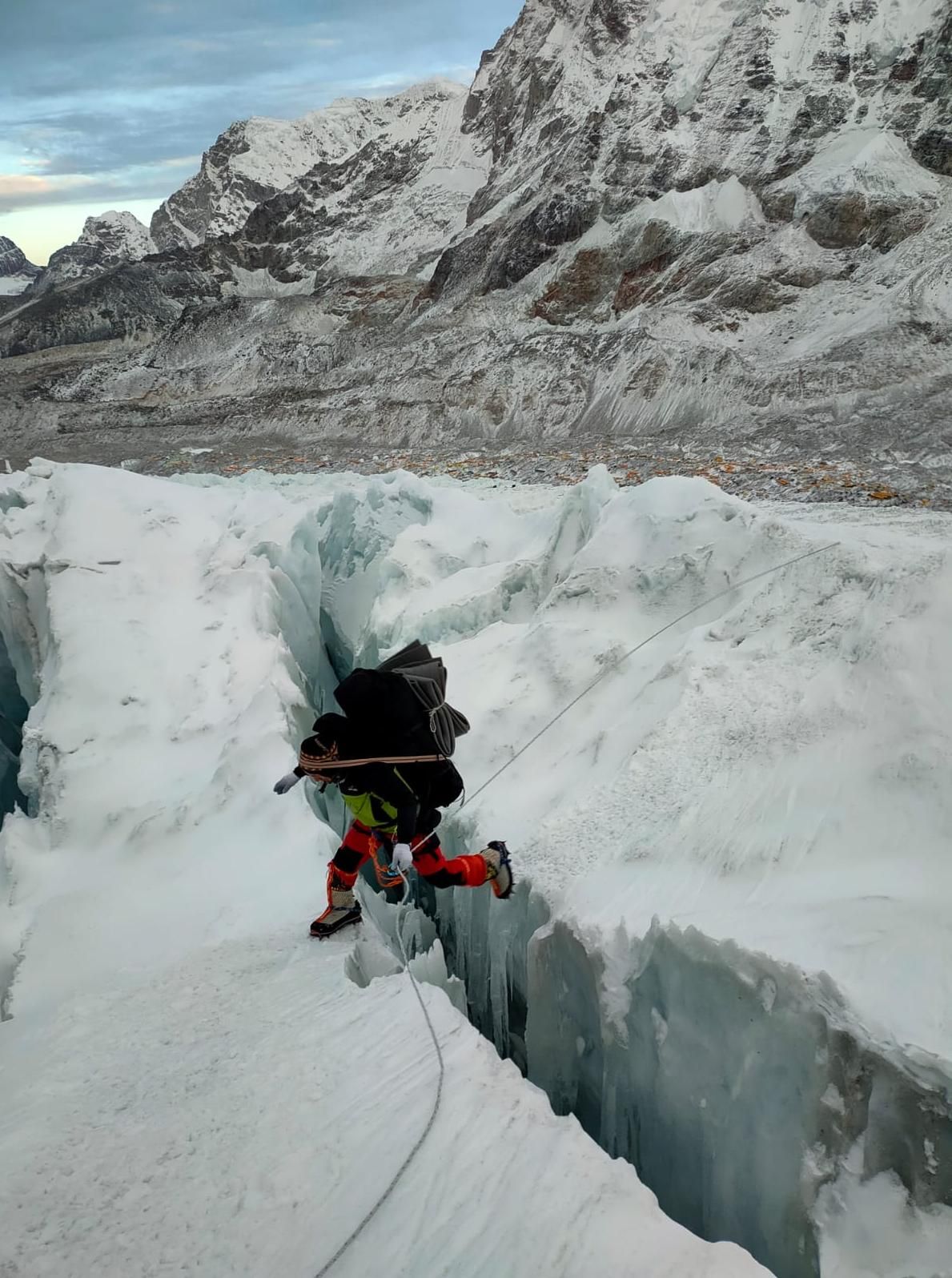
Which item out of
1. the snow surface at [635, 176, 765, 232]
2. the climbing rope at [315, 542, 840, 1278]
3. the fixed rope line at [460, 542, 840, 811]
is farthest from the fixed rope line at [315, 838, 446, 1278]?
the snow surface at [635, 176, 765, 232]

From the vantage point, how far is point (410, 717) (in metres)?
2.82

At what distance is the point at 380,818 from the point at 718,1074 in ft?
4.68

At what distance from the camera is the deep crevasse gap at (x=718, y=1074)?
190 cm

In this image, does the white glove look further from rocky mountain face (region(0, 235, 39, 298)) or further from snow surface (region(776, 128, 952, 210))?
rocky mountain face (region(0, 235, 39, 298))

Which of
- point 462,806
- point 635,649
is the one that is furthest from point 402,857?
point 635,649

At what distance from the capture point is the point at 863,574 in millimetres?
3902

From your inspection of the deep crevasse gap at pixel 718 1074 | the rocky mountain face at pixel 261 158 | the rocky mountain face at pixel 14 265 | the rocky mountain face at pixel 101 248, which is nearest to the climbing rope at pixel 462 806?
the deep crevasse gap at pixel 718 1074

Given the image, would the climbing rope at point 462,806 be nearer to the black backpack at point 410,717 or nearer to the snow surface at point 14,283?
the black backpack at point 410,717

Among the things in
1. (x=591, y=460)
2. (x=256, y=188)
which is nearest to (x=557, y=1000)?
(x=591, y=460)

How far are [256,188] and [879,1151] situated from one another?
8698 centimetres

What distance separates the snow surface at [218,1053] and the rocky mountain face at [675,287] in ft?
44.1

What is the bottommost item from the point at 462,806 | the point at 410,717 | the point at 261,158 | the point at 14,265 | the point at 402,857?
the point at 462,806

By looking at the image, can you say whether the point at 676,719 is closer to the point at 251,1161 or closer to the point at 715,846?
the point at 715,846

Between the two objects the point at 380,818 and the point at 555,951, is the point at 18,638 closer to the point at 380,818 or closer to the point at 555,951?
the point at 380,818
